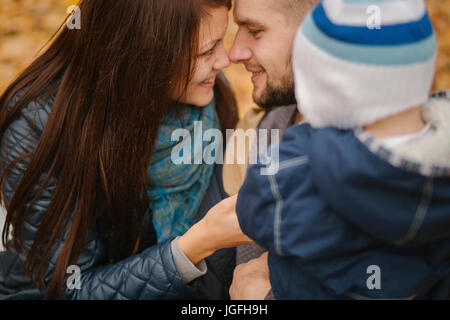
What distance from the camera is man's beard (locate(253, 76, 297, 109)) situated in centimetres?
157

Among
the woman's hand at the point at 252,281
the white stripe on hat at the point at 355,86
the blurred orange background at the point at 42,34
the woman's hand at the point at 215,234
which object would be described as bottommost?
the woman's hand at the point at 252,281

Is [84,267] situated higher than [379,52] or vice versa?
[379,52]

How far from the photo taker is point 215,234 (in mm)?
1271

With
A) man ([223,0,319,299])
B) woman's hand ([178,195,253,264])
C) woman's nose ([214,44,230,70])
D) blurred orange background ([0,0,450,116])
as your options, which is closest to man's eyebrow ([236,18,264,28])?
man ([223,0,319,299])

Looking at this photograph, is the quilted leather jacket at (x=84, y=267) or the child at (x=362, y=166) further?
the quilted leather jacket at (x=84, y=267)

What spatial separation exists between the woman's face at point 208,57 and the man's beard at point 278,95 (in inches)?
7.1

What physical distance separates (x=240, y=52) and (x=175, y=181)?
526mm

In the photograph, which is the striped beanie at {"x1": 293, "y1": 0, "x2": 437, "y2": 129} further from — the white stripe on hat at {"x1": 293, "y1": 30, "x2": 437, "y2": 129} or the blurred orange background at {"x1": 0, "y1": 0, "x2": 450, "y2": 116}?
the blurred orange background at {"x1": 0, "y1": 0, "x2": 450, "y2": 116}

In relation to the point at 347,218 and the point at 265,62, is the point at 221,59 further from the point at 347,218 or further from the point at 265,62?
the point at 347,218

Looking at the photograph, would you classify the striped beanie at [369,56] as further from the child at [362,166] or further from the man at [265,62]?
the man at [265,62]

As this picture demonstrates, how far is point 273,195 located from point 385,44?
36 cm

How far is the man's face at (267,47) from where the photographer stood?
148 cm

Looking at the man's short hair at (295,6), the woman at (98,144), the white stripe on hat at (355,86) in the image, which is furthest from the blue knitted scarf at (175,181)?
the white stripe on hat at (355,86)

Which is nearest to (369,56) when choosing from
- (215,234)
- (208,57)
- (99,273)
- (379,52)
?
(379,52)
